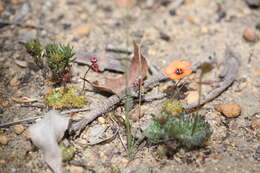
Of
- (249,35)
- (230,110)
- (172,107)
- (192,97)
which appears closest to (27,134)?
(172,107)

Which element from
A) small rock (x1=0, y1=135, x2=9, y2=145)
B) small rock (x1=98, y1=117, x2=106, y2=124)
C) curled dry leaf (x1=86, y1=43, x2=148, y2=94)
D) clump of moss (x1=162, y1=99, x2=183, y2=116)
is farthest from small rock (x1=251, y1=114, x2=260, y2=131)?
small rock (x1=0, y1=135, x2=9, y2=145)

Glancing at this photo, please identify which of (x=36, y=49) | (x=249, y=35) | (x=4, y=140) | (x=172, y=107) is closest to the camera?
(x=4, y=140)

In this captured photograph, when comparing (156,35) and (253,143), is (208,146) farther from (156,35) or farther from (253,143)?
(156,35)

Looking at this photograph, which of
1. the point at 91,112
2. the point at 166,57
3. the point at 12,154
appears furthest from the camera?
the point at 166,57

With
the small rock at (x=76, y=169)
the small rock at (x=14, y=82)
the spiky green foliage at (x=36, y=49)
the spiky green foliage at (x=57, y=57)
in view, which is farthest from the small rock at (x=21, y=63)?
the small rock at (x=76, y=169)

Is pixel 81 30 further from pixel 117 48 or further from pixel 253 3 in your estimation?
pixel 253 3

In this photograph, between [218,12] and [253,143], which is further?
[218,12]

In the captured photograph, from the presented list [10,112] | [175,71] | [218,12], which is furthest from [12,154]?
[218,12]
